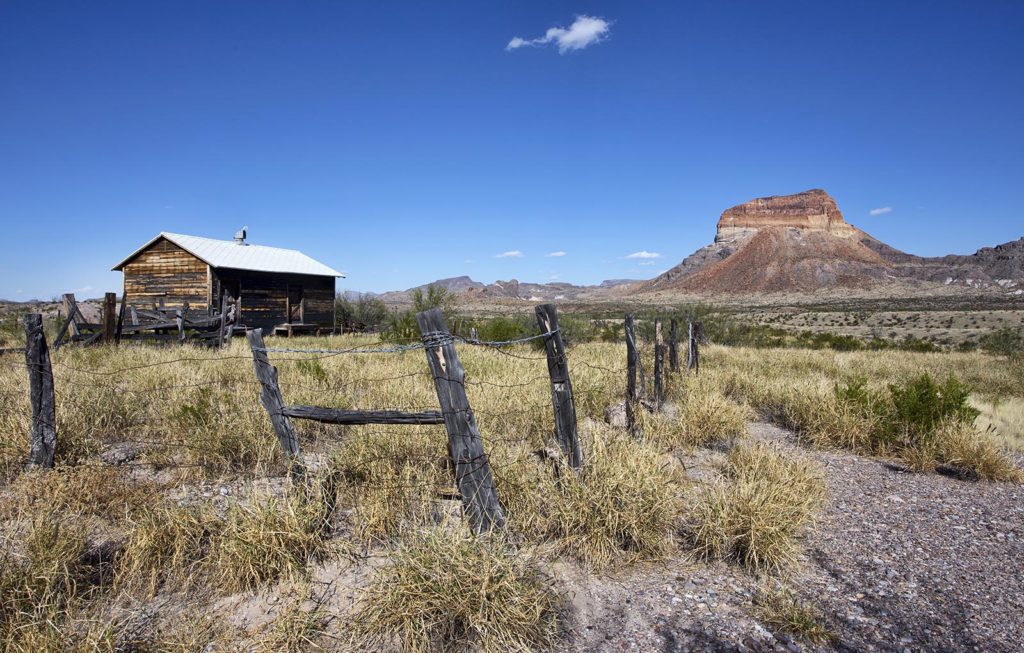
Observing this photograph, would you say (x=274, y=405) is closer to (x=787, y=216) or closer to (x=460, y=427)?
(x=460, y=427)

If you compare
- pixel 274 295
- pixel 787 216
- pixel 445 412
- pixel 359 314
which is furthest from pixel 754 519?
pixel 787 216

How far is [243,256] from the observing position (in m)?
20.4

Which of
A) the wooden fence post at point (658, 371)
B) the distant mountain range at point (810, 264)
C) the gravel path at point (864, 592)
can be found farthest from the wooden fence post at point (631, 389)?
the distant mountain range at point (810, 264)

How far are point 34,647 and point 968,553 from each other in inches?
232

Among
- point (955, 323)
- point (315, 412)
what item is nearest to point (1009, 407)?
point (315, 412)

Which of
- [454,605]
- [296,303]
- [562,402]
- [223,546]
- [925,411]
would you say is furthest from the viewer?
[296,303]

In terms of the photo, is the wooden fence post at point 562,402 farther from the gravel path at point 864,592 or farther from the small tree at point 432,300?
the small tree at point 432,300

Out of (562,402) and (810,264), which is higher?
(810,264)

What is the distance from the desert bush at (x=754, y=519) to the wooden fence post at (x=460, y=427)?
1.53 meters

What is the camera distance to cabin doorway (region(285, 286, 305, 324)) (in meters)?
21.5

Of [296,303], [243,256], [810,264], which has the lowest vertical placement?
[296,303]

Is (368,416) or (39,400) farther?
(39,400)

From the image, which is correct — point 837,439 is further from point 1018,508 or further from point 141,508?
point 141,508

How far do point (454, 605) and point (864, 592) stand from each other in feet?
8.73
